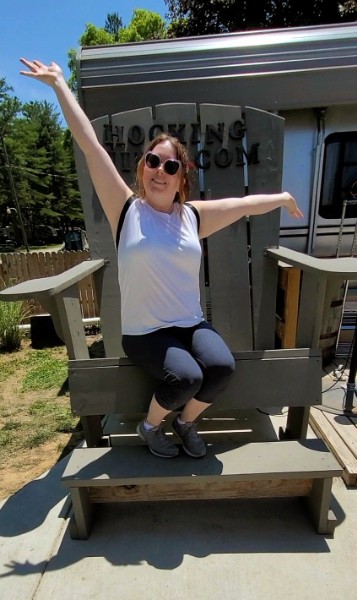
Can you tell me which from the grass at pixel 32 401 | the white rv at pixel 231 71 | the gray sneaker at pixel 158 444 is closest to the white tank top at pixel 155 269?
the gray sneaker at pixel 158 444

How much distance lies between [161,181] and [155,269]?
14.6 inches

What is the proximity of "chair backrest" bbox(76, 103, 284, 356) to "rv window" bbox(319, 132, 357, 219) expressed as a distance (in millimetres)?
1738

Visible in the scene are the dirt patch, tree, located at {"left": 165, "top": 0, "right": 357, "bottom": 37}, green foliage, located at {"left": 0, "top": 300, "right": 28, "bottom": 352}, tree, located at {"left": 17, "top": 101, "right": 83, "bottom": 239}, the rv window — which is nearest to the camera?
the dirt patch

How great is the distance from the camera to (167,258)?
1628 mm

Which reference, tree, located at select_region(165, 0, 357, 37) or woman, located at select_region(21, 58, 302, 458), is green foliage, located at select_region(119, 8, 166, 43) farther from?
woman, located at select_region(21, 58, 302, 458)

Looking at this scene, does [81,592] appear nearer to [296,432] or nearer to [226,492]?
[226,492]

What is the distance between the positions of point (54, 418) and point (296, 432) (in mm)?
1736

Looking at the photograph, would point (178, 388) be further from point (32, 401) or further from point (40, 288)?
point (32, 401)

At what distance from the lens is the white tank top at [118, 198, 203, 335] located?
1.63m

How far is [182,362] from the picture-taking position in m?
1.58

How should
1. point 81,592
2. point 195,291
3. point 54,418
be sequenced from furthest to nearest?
point 54,418 < point 195,291 < point 81,592

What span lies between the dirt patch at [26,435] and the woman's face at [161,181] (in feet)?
5.39

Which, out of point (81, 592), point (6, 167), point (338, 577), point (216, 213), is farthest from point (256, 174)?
point (6, 167)

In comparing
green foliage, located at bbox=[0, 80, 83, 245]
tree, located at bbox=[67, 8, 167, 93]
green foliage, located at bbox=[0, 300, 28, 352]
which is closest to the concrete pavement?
green foliage, located at bbox=[0, 300, 28, 352]
